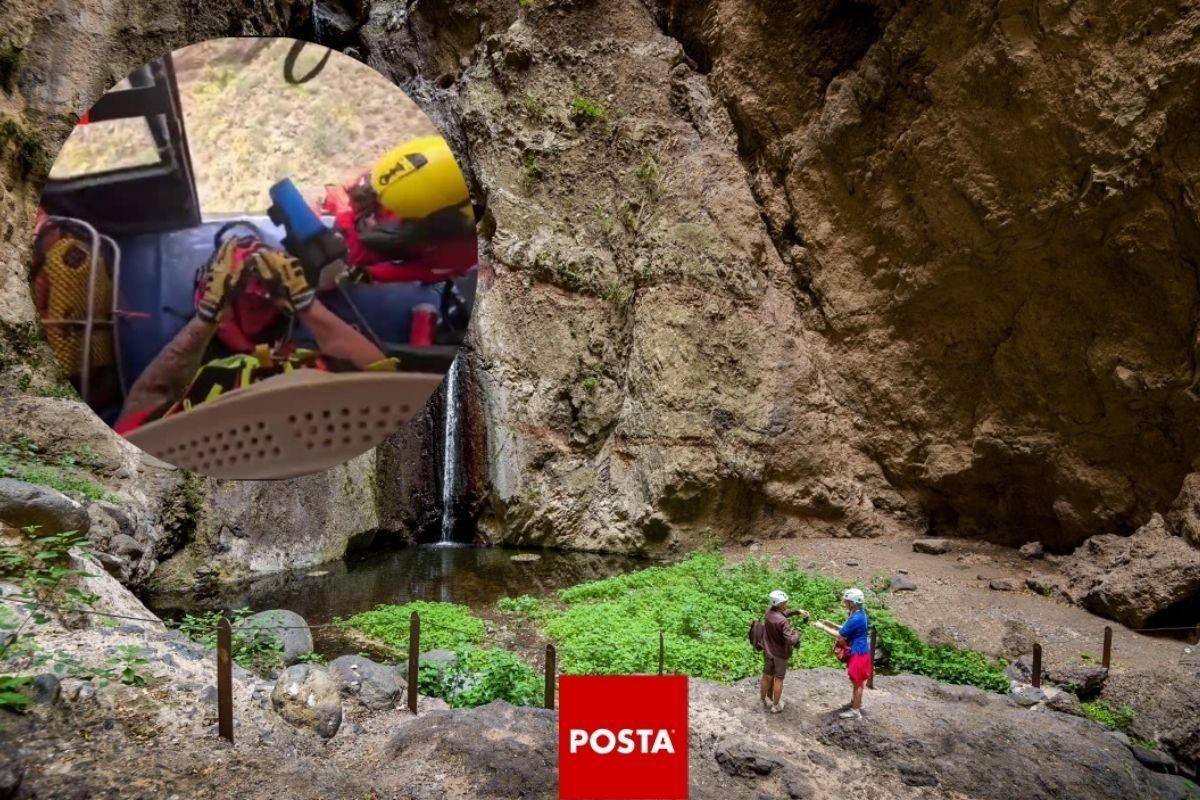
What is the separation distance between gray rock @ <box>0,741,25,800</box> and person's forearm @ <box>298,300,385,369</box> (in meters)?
3.72

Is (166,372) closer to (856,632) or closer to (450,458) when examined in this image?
(856,632)

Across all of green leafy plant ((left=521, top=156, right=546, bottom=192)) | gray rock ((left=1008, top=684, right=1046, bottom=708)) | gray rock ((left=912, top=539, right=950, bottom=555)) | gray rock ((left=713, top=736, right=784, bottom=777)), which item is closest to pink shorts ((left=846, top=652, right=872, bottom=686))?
gray rock ((left=713, top=736, right=784, bottom=777))

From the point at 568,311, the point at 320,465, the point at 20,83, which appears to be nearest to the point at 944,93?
the point at 568,311

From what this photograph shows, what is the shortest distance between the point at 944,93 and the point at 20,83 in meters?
12.7

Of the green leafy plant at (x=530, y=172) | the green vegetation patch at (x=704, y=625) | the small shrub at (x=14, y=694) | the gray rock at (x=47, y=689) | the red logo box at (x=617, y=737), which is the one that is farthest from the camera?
the green leafy plant at (x=530, y=172)

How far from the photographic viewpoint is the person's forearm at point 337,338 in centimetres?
682

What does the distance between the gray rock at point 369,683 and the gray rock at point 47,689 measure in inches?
69.5

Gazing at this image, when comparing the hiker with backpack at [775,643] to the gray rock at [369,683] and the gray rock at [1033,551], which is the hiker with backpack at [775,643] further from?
the gray rock at [1033,551]

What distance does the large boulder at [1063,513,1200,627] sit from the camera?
868 cm

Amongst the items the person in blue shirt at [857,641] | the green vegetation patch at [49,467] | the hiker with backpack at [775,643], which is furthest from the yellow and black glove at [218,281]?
the person in blue shirt at [857,641]

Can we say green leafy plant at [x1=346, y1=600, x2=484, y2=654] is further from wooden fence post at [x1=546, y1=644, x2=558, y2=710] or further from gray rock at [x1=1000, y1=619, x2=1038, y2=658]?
gray rock at [x1=1000, y1=619, x2=1038, y2=658]

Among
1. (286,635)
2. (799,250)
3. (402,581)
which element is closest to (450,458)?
(402,581)

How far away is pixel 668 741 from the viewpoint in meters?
3.79

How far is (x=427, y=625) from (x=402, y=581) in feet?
9.03
